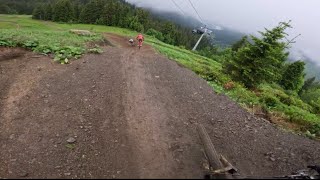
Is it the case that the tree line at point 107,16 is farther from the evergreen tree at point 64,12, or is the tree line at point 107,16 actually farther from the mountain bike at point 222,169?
the mountain bike at point 222,169

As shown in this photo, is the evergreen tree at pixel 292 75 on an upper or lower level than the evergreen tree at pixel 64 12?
upper

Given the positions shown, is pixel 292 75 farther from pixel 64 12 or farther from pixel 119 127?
pixel 119 127

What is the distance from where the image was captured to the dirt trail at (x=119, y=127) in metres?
11.2

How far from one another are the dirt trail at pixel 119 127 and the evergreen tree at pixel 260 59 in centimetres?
739

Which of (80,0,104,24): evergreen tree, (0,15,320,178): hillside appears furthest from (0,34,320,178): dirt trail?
(80,0,104,24): evergreen tree

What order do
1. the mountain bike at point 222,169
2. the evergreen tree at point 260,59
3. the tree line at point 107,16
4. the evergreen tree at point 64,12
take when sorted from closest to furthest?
the mountain bike at point 222,169 → the evergreen tree at point 260,59 → the tree line at point 107,16 → the evergreen tree at point 64,12

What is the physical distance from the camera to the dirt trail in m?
11.2

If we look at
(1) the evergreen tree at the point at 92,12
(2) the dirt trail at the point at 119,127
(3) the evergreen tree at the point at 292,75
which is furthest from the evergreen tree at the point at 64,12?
(2) the dirt trail at the point at 119,127

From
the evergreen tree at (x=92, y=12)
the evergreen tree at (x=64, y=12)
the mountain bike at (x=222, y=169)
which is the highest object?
the mountain bike at (x=222, y=169)

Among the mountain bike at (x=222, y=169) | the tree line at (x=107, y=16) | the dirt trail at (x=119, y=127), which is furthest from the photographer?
the tree line at (x=107, y=16)

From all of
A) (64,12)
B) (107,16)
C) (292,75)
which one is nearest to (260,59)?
(292,75)

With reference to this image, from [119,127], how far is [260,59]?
15.7m

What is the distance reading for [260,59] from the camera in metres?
25.5

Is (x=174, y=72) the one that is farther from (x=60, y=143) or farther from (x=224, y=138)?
(x=60, y=143)
